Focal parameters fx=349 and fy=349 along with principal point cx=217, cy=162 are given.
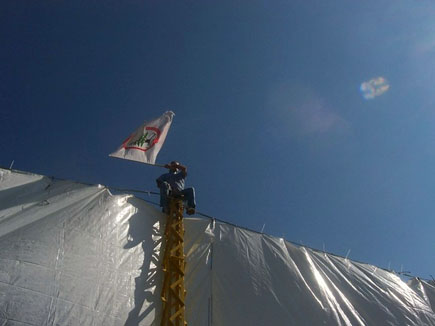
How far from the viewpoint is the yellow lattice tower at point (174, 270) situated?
384cm

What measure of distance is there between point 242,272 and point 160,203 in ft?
5.04

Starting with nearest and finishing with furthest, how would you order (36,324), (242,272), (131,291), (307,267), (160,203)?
(36,324), (131,291), (242,272), (160,203), (307,267)

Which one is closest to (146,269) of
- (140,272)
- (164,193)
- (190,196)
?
(140,272)

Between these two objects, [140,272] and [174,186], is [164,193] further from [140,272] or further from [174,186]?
[140,272]

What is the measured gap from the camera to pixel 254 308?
173 inches

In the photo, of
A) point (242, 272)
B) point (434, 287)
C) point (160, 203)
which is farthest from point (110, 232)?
point (434, 287)

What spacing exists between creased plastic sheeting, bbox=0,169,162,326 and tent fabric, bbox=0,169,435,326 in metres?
0.01

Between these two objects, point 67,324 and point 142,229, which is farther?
point 142,229

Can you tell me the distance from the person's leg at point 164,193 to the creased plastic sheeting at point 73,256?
0.48 metres

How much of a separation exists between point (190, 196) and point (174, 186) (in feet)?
1.02

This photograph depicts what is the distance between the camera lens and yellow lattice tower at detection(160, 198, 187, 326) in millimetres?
3838

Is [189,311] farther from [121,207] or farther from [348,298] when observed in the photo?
[348,298]

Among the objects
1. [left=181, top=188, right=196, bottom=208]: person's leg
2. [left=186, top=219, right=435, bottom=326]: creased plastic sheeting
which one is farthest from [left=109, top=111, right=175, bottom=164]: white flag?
[left=186, top=219, right=435, bottom=326]: creased plastic sheeting

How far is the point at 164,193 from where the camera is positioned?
5207mm
